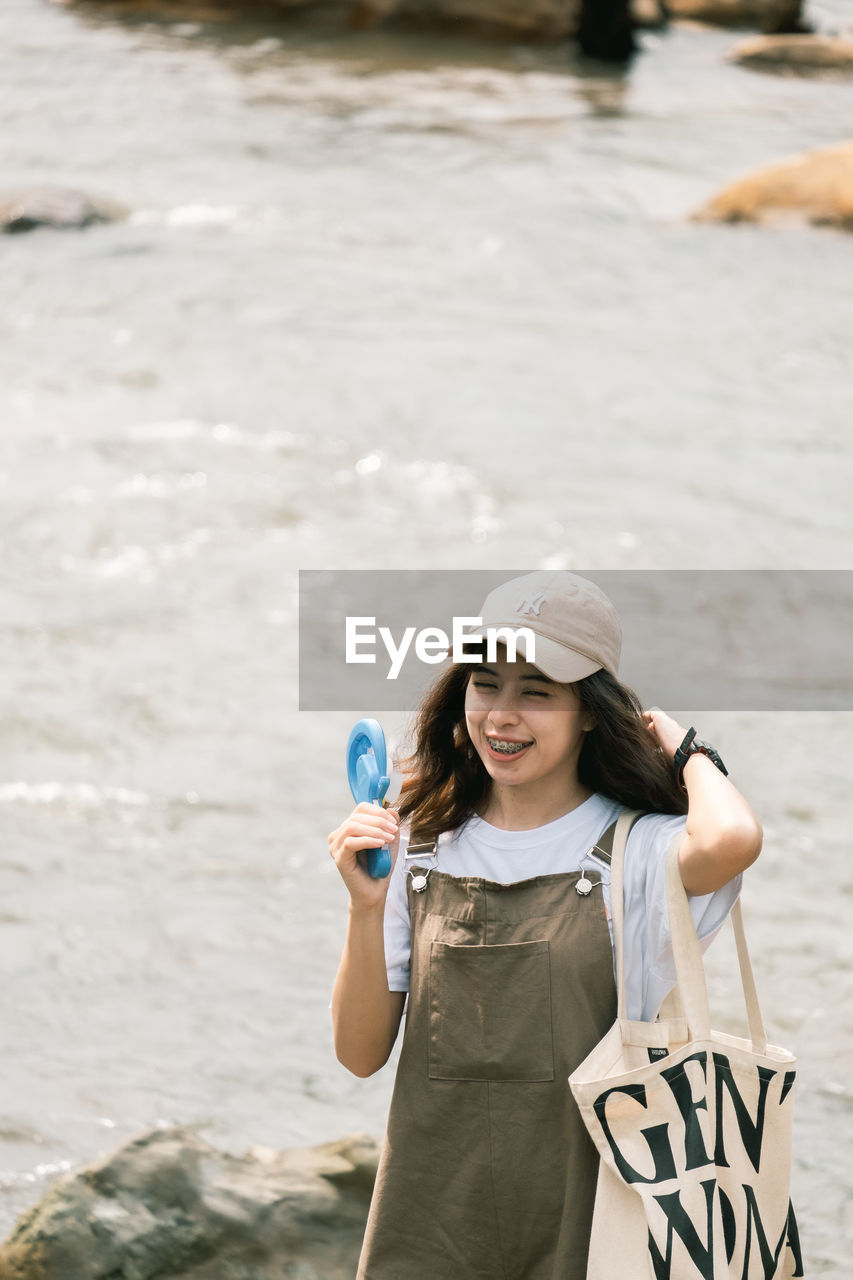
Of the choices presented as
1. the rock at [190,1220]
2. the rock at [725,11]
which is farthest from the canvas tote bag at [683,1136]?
the rock at [725,11]

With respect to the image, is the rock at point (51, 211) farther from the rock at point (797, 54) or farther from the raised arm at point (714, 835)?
the raised arm at point (714, 835)

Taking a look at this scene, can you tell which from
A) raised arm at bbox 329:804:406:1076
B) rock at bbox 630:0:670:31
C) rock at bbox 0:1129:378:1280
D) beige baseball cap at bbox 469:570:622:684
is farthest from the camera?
rock at bbox 630:0:670:31

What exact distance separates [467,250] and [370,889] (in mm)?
12555

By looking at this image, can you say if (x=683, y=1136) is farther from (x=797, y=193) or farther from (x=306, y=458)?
(x=797, y=193)

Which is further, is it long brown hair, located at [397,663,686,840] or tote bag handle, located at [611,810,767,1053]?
long brown hair, located at [397,663,686,840]

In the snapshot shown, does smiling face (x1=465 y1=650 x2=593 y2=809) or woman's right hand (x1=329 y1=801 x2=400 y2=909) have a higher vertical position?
smiling face (x1=465 y1=650 x2=593 y2=809)

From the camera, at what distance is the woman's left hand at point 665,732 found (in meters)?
2.51

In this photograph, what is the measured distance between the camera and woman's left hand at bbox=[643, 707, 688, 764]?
251 centimetres

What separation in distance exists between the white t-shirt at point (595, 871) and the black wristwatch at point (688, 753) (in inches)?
3.0

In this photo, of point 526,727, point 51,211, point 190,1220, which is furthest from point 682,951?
point 51,211

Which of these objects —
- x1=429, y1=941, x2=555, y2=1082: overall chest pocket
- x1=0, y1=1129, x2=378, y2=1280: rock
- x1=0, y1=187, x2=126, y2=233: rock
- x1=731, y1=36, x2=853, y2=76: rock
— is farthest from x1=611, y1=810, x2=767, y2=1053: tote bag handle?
x1=731, y1=36, x2=853, y2=76: rock

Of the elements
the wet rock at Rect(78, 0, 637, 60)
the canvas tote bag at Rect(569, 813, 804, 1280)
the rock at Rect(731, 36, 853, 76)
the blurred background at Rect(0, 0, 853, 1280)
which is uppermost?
the wet rock at Rect(78, 0, 637, 60)

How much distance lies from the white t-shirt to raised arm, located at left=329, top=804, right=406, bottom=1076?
55 mm

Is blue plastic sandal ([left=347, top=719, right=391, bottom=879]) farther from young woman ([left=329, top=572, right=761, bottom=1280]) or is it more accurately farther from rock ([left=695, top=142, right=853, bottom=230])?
rock ([left=695, top=142, right=853, bottom=230])
